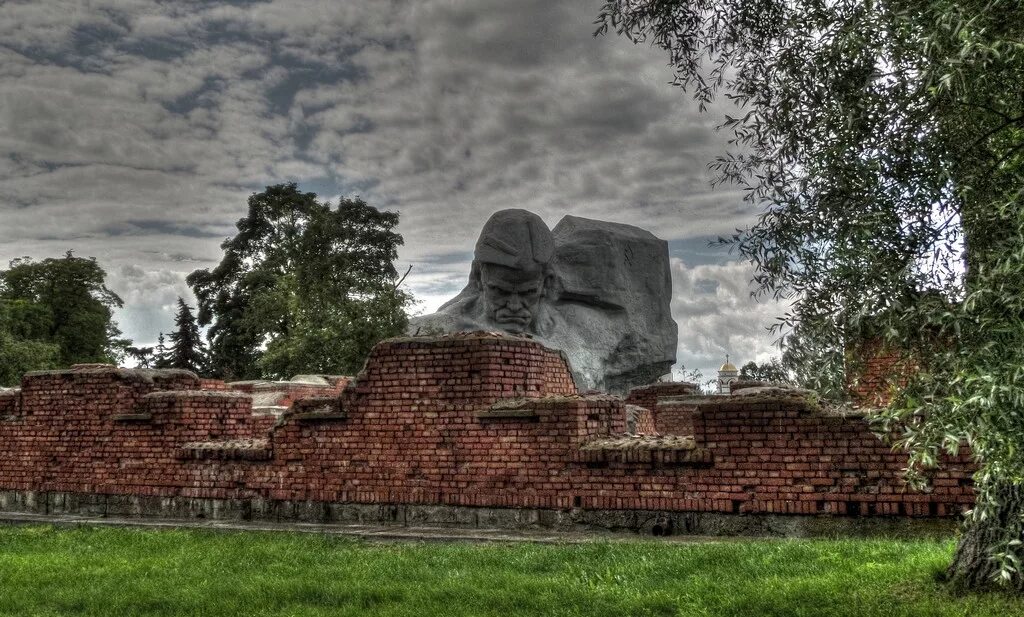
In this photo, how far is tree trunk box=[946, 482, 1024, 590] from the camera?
16.6 feet

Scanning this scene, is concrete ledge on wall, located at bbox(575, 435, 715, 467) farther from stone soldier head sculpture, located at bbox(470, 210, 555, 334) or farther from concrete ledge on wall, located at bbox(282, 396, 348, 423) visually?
stone soldier head sculpture, located at bbox(470, 210, 555, 334)

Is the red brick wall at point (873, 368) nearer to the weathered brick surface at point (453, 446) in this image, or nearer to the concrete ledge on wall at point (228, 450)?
the weathered brick surface at point (453, 446)

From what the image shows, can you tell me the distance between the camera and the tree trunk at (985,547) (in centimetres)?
507

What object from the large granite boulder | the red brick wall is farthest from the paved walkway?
the large granite boulder

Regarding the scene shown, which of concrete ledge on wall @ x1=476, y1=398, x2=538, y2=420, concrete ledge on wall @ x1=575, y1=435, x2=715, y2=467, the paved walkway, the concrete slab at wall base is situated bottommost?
the paved walkway

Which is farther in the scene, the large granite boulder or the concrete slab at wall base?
the large granite boulder

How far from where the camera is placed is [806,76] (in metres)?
5.35

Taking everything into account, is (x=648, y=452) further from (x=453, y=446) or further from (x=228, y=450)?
(x=228, y=450)

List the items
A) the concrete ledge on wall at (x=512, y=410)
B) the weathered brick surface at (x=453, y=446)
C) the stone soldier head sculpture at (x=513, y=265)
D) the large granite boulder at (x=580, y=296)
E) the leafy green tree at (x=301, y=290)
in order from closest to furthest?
the weathered brick surface at (x=453, y=446)
the concrete ledge on wall at (x=512, y=410)
the stone soldier head sculpture at (x=513, y=265)
the large granite boulder at (x=580, y=296)
the leafy green tree at (x=301, y=290)

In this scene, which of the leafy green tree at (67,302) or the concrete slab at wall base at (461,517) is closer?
the concrete slab at wall base at (461,517)

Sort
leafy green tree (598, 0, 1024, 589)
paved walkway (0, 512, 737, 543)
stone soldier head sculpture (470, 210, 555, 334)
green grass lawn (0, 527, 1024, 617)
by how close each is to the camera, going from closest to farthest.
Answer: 1. leafy green tree (598, 0, 1024, 589)
2. green grass lawn (0, 527, 1024, 617)
3. paved walkway (0, 512, 737, 543)
4. stone soldier head sculpture (470, 210, 555, 334)

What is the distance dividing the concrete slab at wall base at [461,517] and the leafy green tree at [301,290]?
1591 centimetres

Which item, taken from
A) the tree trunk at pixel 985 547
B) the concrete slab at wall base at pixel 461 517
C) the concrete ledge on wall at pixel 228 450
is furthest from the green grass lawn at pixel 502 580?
the concrete ledge on wall at pixel 228 450

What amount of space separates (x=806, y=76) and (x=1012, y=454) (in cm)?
247
